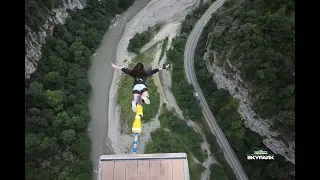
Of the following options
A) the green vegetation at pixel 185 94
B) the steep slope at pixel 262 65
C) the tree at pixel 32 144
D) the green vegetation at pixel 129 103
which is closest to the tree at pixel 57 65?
the green vegetation at pixel 129 103

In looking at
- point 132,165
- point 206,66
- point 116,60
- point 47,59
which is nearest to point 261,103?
point 206,66

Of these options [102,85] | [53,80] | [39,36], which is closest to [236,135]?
[102,85]

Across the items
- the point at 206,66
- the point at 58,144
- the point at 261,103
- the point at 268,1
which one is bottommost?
the point at 58,144

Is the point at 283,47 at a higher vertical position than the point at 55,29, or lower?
lower

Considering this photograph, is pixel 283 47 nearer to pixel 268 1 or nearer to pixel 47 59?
pixel 268 1

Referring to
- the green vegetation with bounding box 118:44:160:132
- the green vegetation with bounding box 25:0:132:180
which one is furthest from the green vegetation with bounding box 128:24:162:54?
the green vegetation with bounding box 25:0:132:180

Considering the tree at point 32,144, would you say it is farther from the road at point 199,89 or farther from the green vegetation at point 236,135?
the green vegetation at point 236,135

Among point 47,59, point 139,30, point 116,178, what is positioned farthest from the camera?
point 139,30
